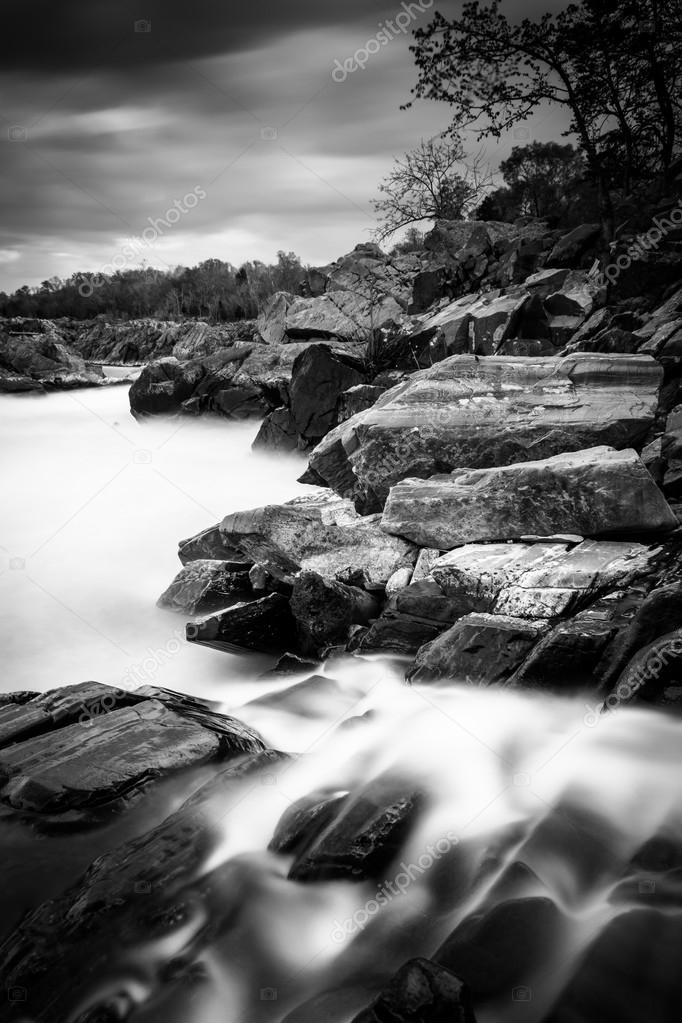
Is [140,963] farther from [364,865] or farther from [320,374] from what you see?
[320,374]

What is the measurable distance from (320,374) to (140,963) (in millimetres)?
11426

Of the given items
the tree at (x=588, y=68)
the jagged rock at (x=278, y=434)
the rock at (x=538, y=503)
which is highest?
the tree at (x=588, y=68)

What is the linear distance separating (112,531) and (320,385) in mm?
4921

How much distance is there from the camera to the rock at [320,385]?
1346 centimetres

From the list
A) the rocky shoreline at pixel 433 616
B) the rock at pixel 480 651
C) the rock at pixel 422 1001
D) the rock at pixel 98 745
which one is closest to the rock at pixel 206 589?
the rocky shoreline at pixel 433 616

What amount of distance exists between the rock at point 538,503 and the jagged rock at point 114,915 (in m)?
3.88

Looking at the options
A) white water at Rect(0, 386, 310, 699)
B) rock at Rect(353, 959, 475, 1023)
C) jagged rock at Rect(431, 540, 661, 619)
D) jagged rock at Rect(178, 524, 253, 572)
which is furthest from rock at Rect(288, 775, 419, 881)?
jagged rock at Rect(178, 524, 253, 572)

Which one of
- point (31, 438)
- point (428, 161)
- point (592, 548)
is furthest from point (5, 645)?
point (428, 161)

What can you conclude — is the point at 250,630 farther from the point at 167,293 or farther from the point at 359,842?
the point at 167,293

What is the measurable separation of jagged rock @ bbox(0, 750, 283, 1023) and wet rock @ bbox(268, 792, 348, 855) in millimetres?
308

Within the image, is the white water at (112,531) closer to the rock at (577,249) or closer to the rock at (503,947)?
the rock at (503,947)

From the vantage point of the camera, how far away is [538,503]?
6.63 meters

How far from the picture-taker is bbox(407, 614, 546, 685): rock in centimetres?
533

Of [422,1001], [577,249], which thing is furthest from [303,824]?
[577,249]
